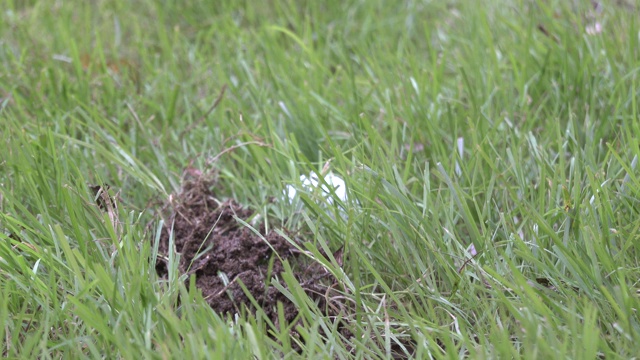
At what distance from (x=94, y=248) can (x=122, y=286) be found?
0.19 m

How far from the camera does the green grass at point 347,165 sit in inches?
60.6

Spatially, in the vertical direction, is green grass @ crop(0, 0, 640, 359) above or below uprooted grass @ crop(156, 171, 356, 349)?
above

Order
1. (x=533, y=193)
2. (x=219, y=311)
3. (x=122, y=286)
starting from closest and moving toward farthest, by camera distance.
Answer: (x=122, y=286) → (x=219, y=311) → (x=533, y=193)

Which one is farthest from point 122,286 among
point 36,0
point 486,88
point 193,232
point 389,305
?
point 36,0

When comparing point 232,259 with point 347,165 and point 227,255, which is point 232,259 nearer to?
point 227,255

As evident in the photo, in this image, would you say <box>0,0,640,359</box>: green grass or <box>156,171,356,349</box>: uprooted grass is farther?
<box>156,171,356,349</box>: uprooted grass

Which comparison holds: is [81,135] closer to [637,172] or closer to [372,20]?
[372,20]

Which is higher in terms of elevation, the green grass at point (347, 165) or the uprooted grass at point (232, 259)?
the green grass at point (347, 165)

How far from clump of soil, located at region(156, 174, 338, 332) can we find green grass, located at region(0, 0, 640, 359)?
7 centimetres

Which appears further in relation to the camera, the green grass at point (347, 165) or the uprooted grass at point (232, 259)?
the uprooted grass at point (232, 259)

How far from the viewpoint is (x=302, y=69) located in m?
2.74

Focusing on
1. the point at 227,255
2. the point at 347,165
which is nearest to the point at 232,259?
the point at 227,255

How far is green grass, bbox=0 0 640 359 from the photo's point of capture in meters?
1.54

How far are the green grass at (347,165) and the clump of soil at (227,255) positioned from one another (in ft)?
0.23
